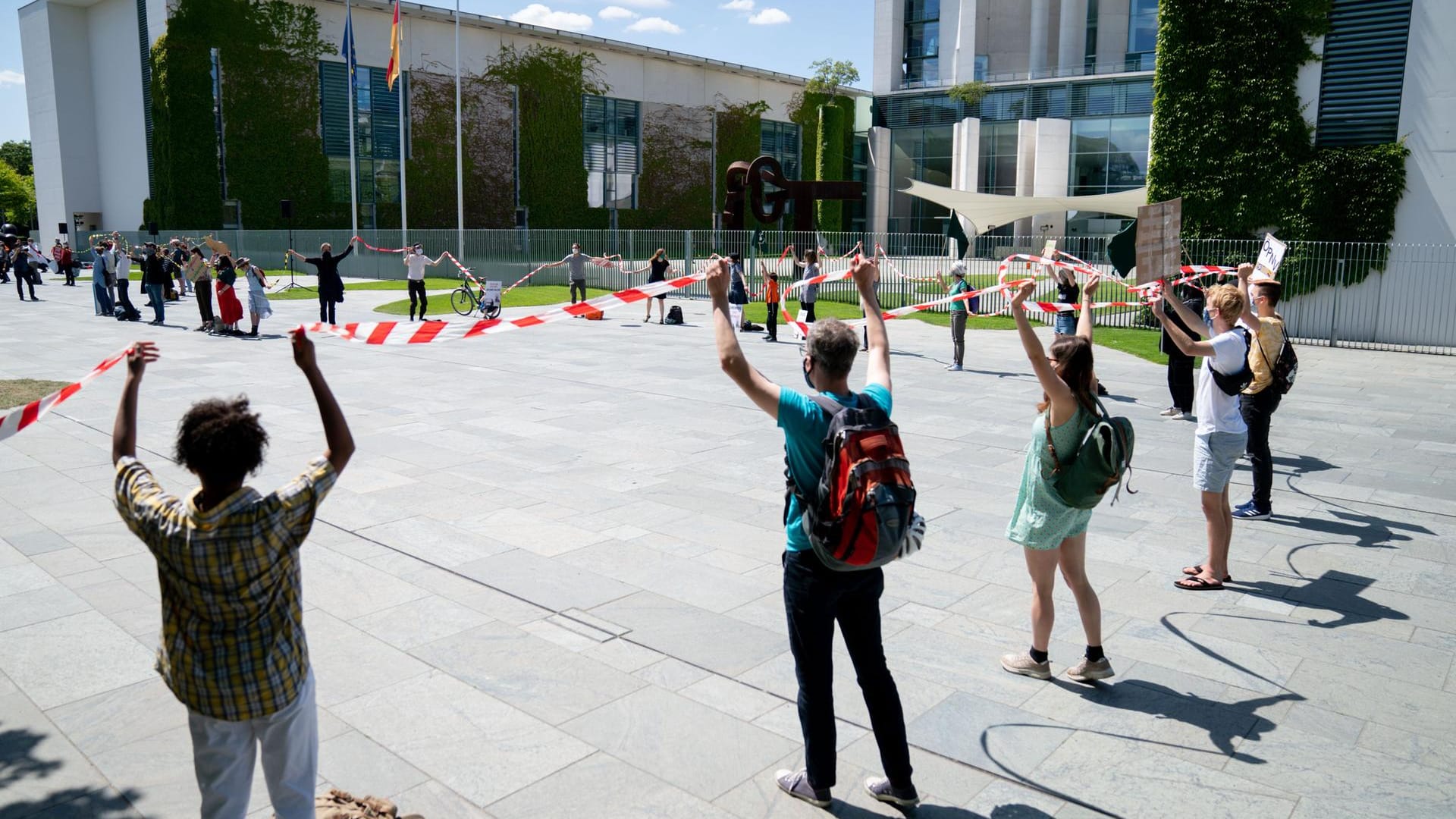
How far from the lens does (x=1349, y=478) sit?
9.14 meters

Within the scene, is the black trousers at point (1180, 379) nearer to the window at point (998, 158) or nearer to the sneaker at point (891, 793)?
the sneaker at point (891, 793)

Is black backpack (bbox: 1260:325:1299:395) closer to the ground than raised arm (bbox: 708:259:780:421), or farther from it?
closer to the ground

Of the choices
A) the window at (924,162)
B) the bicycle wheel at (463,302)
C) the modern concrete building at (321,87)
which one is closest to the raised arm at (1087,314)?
the bicycle wheel at (463,302)

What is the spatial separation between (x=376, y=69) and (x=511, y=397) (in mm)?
39420

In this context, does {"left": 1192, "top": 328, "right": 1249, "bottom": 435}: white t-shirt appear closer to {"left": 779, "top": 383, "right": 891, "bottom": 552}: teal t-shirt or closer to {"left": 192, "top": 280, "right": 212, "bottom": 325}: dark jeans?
{"left": 779, "top": 383, "right": 891, "bottom": 552}: teal t-shirt

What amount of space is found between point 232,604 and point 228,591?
0.04 metres

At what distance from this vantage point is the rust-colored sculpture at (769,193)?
126ft

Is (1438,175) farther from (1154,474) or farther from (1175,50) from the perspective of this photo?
(1154,474)

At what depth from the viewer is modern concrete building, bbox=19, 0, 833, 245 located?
46.8 m

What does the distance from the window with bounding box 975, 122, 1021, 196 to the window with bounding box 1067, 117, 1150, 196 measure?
10.0ft

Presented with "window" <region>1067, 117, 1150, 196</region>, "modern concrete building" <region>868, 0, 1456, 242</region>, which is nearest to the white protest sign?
"modern concrete building" <region>868, 0, 1456, 242</region>

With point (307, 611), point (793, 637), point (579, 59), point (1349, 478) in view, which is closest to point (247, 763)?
point (793, 637)

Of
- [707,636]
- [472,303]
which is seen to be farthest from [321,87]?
[707,636]

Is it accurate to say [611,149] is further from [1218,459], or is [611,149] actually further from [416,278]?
[1218,459]
